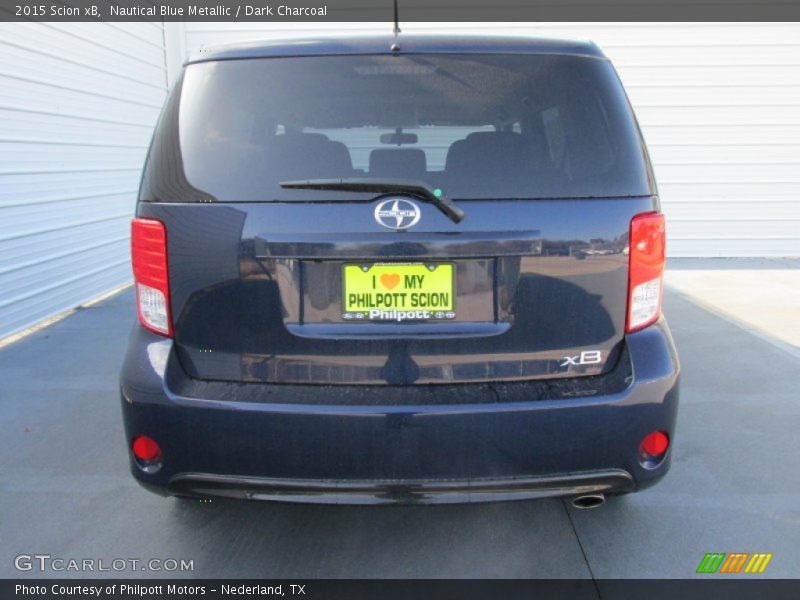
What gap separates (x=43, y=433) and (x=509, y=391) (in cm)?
277

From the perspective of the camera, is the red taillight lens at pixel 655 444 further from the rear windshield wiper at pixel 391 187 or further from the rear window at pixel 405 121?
the rear windshield wiper at pixel 391 187

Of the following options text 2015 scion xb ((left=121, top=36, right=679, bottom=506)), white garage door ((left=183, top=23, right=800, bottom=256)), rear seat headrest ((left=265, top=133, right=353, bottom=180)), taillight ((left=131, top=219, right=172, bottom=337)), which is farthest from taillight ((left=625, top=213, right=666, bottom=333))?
white garage door ((left=183, top=23, right=800, bottom=256))

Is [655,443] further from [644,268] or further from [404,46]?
[404,46]

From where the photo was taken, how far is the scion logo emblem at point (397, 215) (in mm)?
2012

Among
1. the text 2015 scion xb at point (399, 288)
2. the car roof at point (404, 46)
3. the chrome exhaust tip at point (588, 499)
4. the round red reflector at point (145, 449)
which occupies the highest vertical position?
the car roof at point (404, 46)

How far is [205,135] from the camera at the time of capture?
84.7 inches

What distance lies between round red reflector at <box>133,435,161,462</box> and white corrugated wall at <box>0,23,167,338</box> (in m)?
4.00

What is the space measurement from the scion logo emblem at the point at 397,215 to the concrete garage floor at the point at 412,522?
121 cm

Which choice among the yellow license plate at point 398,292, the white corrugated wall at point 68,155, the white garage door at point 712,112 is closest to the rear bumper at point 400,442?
the yellow license plate at point 398,292

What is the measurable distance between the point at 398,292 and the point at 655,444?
37.8 inches

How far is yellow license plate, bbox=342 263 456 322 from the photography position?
203 cm

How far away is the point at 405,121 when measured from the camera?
87.4 inches

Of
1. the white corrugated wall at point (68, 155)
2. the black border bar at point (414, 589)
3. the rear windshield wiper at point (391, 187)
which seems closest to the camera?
the rear windshield wiper at point (391, 187)
